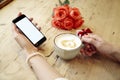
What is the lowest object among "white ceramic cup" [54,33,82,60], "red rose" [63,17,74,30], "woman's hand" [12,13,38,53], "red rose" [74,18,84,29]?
"red rose" [74,18,84,29]

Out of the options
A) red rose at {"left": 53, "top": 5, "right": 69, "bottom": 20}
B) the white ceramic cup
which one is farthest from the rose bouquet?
the white ceramic cup

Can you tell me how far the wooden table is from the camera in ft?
2.80

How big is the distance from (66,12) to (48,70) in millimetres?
366

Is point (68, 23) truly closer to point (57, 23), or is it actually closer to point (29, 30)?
point (57, 23)

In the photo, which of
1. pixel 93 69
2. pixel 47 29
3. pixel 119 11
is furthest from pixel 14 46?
pixel 119 11

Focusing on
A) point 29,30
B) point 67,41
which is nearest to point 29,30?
point 29,30

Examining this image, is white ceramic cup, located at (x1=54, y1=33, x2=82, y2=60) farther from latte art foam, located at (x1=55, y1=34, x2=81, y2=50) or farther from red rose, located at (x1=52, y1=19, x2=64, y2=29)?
red rose, located at (x1=52, y1=19, x2=64, y2=29)

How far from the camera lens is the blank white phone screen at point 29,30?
91cm

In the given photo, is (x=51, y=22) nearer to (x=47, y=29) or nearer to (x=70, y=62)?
(x=47, y=29)

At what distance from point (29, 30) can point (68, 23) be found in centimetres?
22

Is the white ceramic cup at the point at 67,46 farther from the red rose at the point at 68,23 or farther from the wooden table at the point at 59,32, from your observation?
the red rose at the point at 68,23

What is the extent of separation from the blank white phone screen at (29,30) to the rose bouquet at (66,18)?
18cm

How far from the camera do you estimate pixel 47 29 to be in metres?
1.09

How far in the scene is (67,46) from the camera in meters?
0.87
